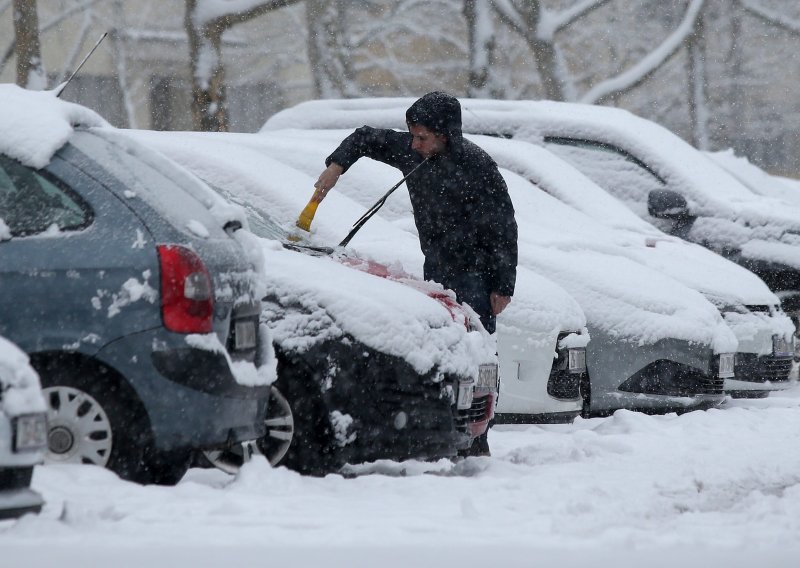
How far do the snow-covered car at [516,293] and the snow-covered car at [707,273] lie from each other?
6.83 feet

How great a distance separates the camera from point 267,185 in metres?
8.37

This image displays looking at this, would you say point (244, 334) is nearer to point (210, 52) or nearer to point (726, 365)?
point (726, 365)

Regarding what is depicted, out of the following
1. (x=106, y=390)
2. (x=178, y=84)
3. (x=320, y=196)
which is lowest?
(x=106, y=390)

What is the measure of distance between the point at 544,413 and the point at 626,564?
159 inches

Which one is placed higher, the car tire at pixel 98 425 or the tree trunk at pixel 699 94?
the tree trunk at pixel 699 94

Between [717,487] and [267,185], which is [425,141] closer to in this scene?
[267,185]

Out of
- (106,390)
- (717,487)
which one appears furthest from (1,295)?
(717,487)

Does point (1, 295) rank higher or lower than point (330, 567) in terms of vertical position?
higher

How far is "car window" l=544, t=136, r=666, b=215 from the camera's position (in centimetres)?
1327

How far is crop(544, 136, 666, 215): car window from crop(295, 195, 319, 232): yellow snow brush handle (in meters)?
5.76

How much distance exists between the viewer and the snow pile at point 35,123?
585 centimetres

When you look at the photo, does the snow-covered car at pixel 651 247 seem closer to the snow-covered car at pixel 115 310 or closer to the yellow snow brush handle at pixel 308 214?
the yellow snow brush handle at pixel 308 214

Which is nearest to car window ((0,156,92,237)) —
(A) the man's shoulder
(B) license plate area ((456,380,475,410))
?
(B) license plate area ((456,380,475,410))

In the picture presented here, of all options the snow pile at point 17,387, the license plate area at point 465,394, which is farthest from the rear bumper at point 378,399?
the snow pile at point 17,387
